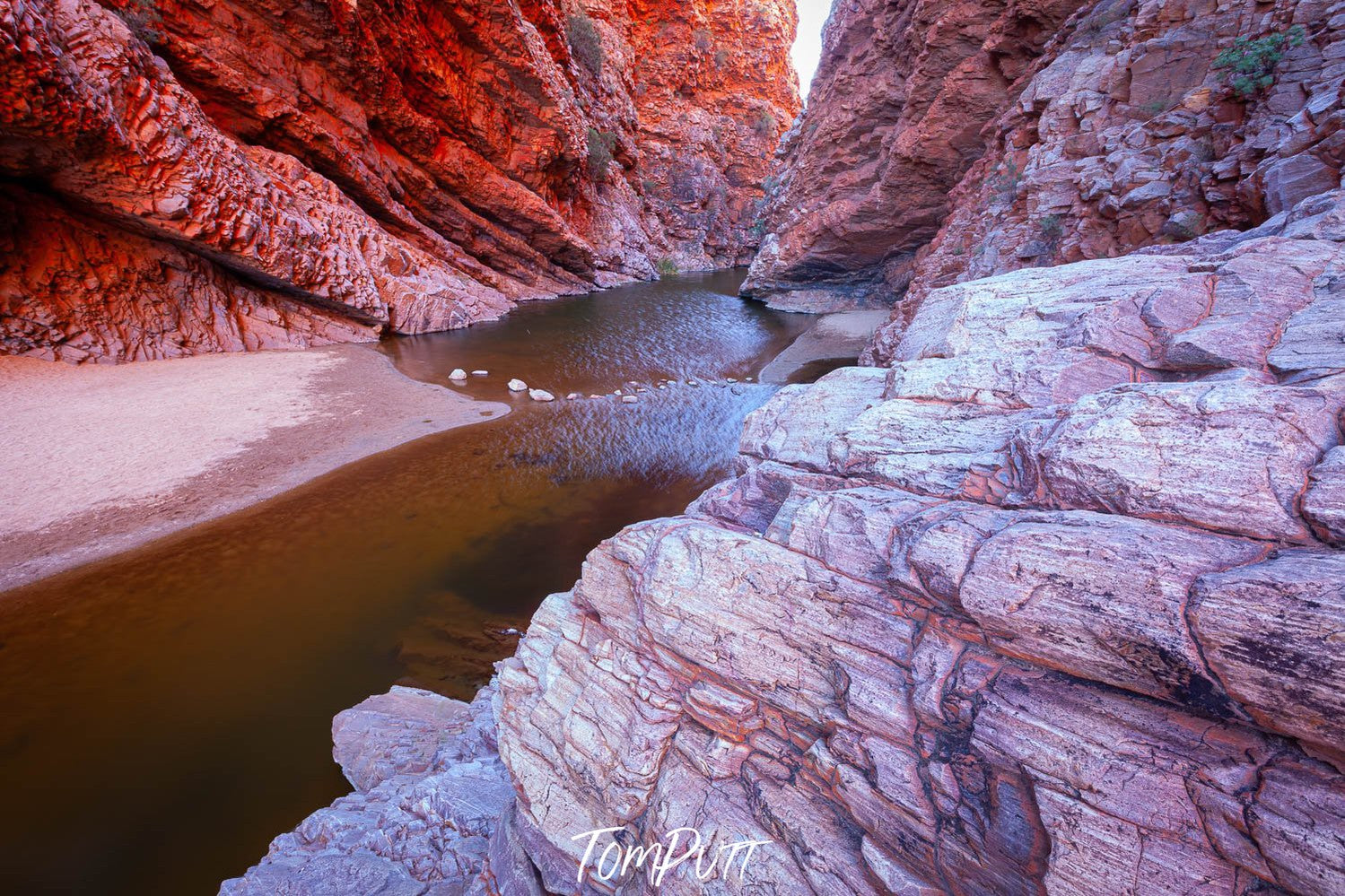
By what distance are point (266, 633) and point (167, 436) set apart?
23.4ft

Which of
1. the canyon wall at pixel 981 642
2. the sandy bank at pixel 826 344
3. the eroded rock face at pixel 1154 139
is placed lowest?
the canyon wall at pixel 981 642

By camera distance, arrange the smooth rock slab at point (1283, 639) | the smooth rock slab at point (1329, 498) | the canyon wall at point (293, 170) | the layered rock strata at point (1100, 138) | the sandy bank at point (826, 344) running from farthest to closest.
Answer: the sandy bank at point (826, 344)
the canyon wall at point (293, 170)
the layered rock strata at point (1100, 138)
the smooth rock slab at point (1329, 498)
the smooth rock slab at point (1283, 639)

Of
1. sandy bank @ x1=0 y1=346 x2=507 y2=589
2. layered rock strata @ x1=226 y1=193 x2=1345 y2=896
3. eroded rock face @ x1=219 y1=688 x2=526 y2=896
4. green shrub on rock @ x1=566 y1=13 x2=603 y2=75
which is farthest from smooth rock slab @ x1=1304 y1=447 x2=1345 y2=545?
green shrub on rock @ x1=566 y1=13 x2=603 y2=75

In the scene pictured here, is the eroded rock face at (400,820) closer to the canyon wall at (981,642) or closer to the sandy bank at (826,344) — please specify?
the canyon wall at (981,642)

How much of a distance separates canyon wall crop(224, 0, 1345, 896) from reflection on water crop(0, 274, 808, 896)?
951mm

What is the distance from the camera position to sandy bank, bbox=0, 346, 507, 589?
25.9ft

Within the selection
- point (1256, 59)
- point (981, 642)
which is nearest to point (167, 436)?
point (981, 642)

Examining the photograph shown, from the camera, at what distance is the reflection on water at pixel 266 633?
4430 mm

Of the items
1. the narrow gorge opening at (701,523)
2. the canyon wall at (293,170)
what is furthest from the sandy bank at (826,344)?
the canyon wall at (293,170)

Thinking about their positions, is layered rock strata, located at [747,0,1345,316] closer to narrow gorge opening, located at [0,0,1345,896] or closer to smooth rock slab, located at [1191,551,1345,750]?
narrow gorge opening, located at [0,0,1345,896]

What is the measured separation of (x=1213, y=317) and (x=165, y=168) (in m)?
20.3

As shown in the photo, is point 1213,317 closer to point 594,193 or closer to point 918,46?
point 918,46

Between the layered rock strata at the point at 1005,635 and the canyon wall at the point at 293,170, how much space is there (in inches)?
645

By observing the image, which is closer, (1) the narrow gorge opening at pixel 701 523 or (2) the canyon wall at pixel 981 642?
(2) the canyon wall at pixel 981 642
